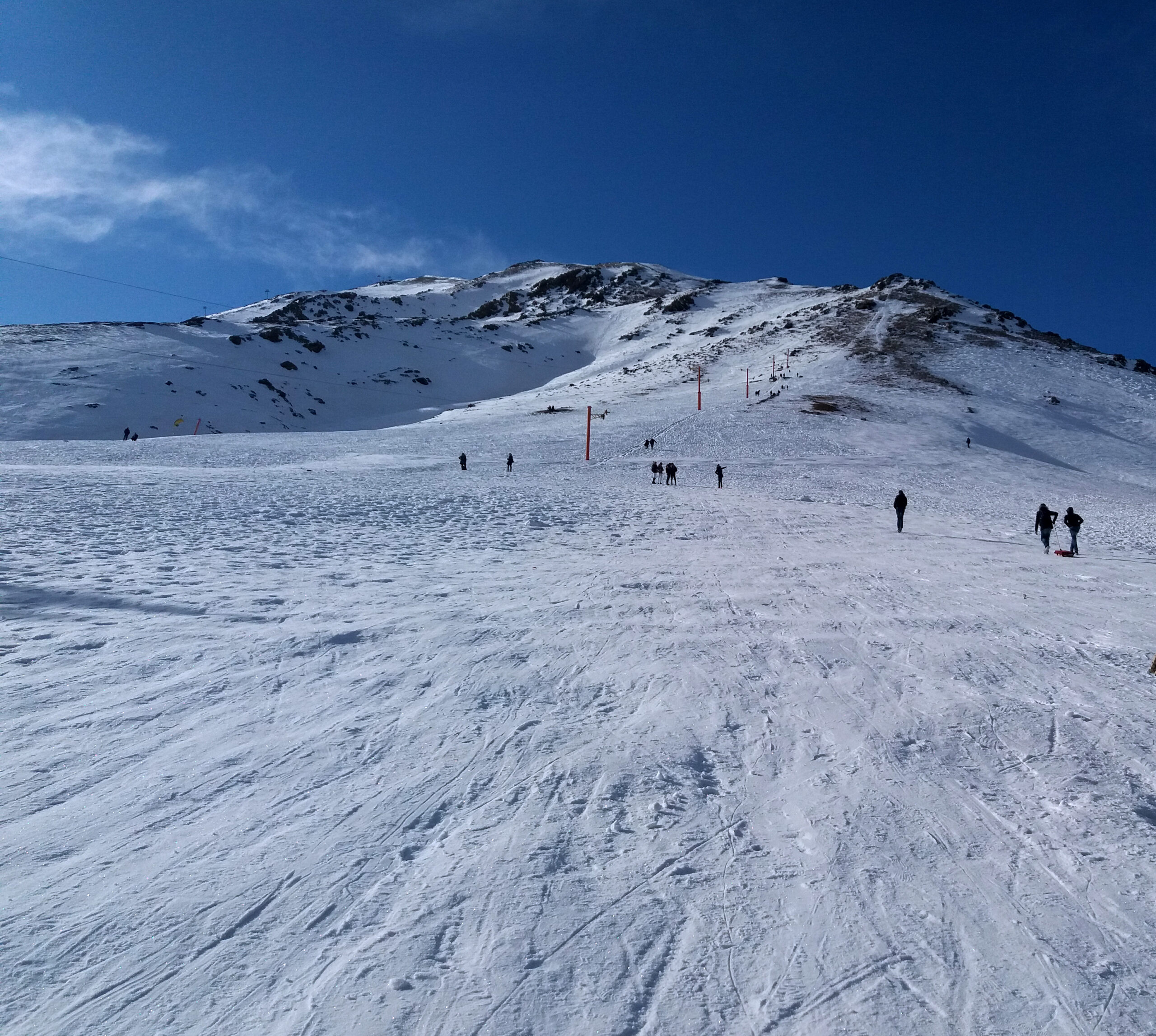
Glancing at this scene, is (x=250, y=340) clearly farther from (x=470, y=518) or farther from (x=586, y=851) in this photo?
(x=586, y=851)

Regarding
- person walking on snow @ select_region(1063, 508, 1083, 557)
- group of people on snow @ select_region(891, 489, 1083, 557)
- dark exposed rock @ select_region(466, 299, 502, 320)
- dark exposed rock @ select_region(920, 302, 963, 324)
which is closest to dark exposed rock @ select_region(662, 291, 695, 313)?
dark exposed rock @ select_region(466, 299, 502, 320)

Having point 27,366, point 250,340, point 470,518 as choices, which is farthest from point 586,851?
point 250,340

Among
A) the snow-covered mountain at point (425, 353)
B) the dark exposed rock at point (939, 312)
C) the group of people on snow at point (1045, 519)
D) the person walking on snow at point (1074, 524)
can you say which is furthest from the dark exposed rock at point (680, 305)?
the person walking on snow at point (1074, 524)

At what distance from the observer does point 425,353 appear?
107250 mm

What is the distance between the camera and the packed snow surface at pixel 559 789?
2891 mm

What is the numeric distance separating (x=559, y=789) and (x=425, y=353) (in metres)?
109

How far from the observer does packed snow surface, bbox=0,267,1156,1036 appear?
2.89m

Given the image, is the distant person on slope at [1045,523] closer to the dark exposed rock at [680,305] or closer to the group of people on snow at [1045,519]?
the group of people on snow at [1045,519]

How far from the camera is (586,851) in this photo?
149 inches

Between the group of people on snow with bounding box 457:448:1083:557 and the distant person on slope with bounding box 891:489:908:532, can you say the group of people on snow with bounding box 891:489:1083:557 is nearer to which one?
the group of people on snow with bounding box 457:448:1083:557

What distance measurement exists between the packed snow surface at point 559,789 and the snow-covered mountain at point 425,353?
59.4m

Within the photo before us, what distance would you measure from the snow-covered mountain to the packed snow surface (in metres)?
59.4

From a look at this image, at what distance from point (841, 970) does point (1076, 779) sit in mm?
2932

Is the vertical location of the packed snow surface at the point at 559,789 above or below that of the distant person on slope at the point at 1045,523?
below
